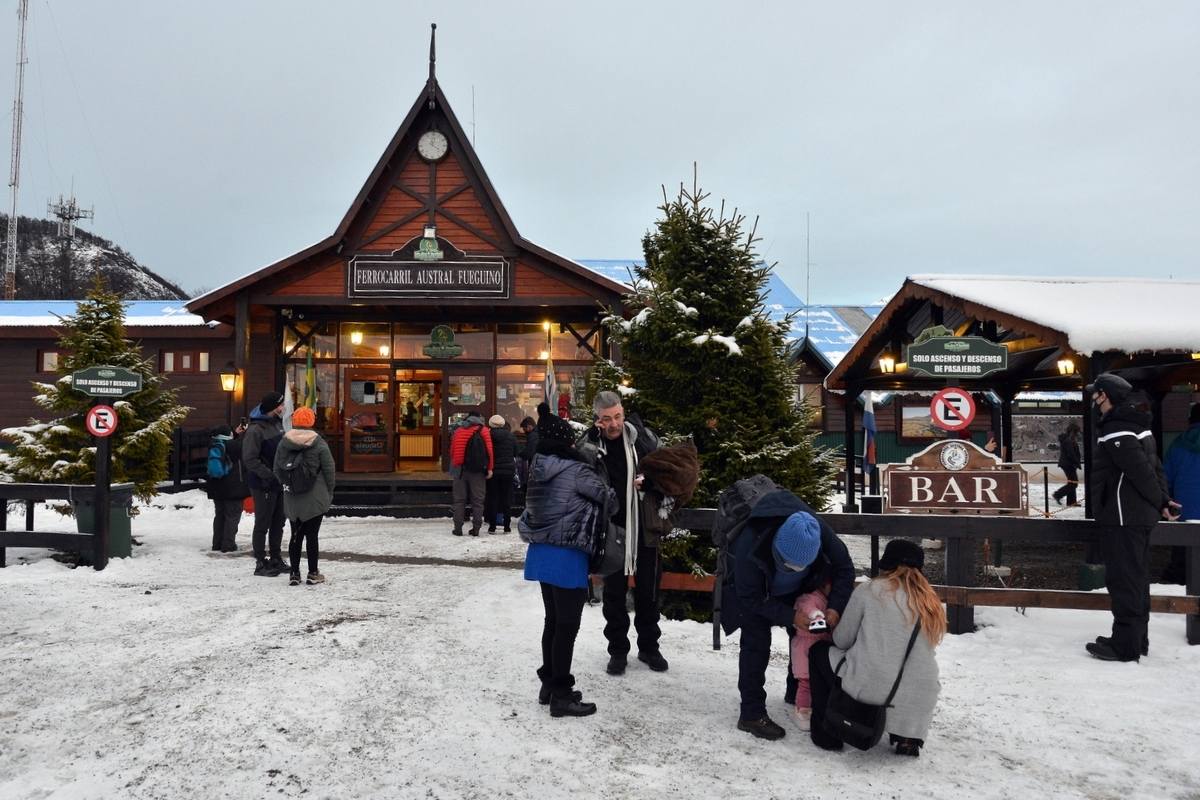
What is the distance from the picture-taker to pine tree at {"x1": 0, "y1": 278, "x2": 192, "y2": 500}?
947 centimetres

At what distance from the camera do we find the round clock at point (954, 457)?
635 centimetres

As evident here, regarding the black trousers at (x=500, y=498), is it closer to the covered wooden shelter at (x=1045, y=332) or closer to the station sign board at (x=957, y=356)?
the covered wooden shelter at (x=1045, y=332)

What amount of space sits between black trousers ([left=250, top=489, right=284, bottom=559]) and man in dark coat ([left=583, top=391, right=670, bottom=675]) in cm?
480

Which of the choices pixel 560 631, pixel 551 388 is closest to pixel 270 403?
pixel 560 631

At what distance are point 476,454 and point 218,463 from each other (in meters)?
3.57

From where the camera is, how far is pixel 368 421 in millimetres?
17391

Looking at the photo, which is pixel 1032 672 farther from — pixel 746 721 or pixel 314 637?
pixel 314 637

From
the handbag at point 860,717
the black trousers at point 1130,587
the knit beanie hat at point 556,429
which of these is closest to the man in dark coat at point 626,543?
the knit beanie hat at point 556,429

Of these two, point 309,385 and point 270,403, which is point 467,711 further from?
point 309,385

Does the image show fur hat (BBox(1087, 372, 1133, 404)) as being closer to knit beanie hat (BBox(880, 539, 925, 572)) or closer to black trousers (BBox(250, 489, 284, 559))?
knit beanie hat (BBox(880, 539, 925, 572))

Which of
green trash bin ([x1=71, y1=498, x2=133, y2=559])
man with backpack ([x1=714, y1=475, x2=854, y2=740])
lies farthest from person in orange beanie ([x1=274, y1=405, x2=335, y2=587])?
man with backpack ([x1=714, y1=475, x2=854, y2=740])

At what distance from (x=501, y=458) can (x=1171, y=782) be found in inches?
366

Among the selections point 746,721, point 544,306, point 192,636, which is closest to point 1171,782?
point 746,721

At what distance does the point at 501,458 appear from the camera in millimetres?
11656
